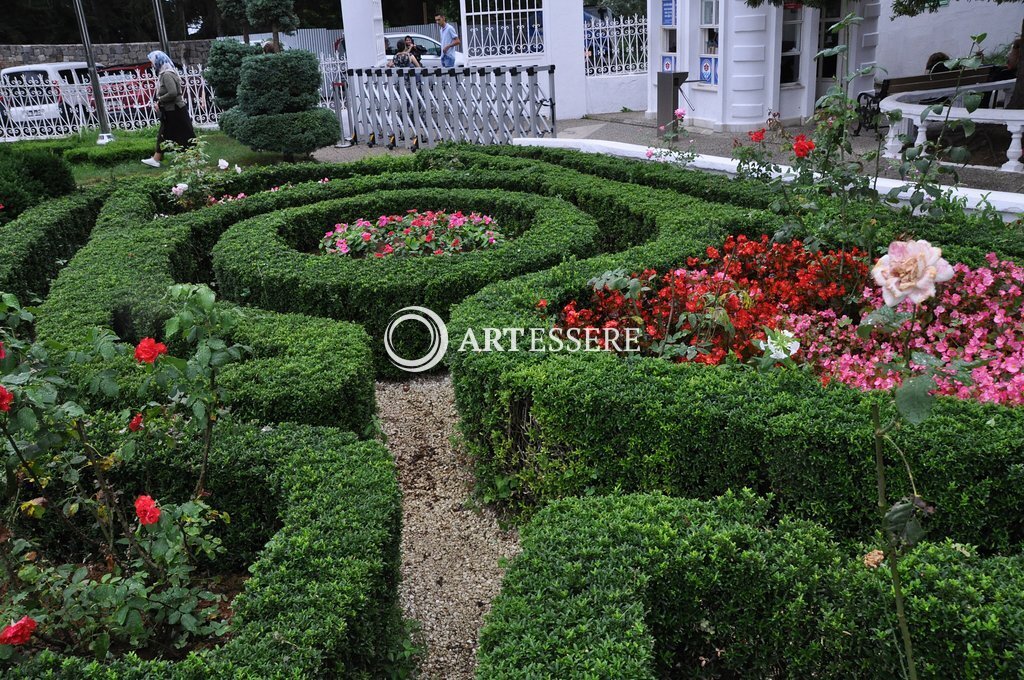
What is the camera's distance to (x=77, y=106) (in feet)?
59.3

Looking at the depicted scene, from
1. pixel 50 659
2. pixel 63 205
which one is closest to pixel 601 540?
pixel 50 659

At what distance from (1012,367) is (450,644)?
265cm

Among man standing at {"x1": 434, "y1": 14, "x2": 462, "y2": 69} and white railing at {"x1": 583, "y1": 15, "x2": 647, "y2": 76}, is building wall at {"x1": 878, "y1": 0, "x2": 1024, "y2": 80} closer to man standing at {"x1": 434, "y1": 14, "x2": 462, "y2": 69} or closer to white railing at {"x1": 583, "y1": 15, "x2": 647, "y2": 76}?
white railing at {"x1": 583, "y1": 15, "x2": 647, "y2": 76}

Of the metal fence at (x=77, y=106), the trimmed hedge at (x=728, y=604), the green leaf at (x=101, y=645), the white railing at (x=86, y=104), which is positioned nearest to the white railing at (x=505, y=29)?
the white railing at (x=86, y=104)

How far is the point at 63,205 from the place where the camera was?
8477 millimetres

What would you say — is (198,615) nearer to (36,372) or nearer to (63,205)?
(36,372)

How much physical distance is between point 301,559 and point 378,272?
3.32 meters

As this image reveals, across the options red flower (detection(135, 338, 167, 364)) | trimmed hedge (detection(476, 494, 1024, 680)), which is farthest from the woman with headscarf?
trimmed hedge (detection(476, 494, 1024, 680))

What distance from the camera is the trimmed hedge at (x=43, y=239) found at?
6.60 meters

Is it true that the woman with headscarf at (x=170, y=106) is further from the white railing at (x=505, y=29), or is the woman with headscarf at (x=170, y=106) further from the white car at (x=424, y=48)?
the white car at (x=424, y=48)

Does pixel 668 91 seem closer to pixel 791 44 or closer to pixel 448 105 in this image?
pixel 791 44

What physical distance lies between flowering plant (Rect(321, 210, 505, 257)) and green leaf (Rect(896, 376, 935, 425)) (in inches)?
199

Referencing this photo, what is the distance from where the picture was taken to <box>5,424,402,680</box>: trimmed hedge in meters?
2.35

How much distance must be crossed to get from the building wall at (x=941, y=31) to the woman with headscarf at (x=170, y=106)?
12439mm
